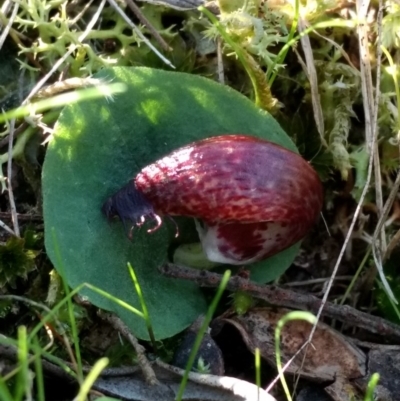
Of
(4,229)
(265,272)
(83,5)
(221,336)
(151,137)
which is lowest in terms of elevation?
(221,336)

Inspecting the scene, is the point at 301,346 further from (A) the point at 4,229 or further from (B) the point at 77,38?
(B) the point at 77,38

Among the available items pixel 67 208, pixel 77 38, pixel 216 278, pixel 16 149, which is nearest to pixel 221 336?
pixel 216 278

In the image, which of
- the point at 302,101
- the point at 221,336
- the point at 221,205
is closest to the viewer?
the point at 221,205

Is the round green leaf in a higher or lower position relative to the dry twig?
higher

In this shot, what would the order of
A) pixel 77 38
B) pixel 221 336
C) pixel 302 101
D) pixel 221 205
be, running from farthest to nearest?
1. pixel 302 101
2. pixel 77 38
3. pixel 221 336
4. pixel 221 205

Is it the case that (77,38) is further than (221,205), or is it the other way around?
(77,38)

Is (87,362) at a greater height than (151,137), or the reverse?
(151,137)

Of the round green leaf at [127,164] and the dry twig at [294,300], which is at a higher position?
the round green leaf at [127,164]

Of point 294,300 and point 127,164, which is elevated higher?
point 127,164
